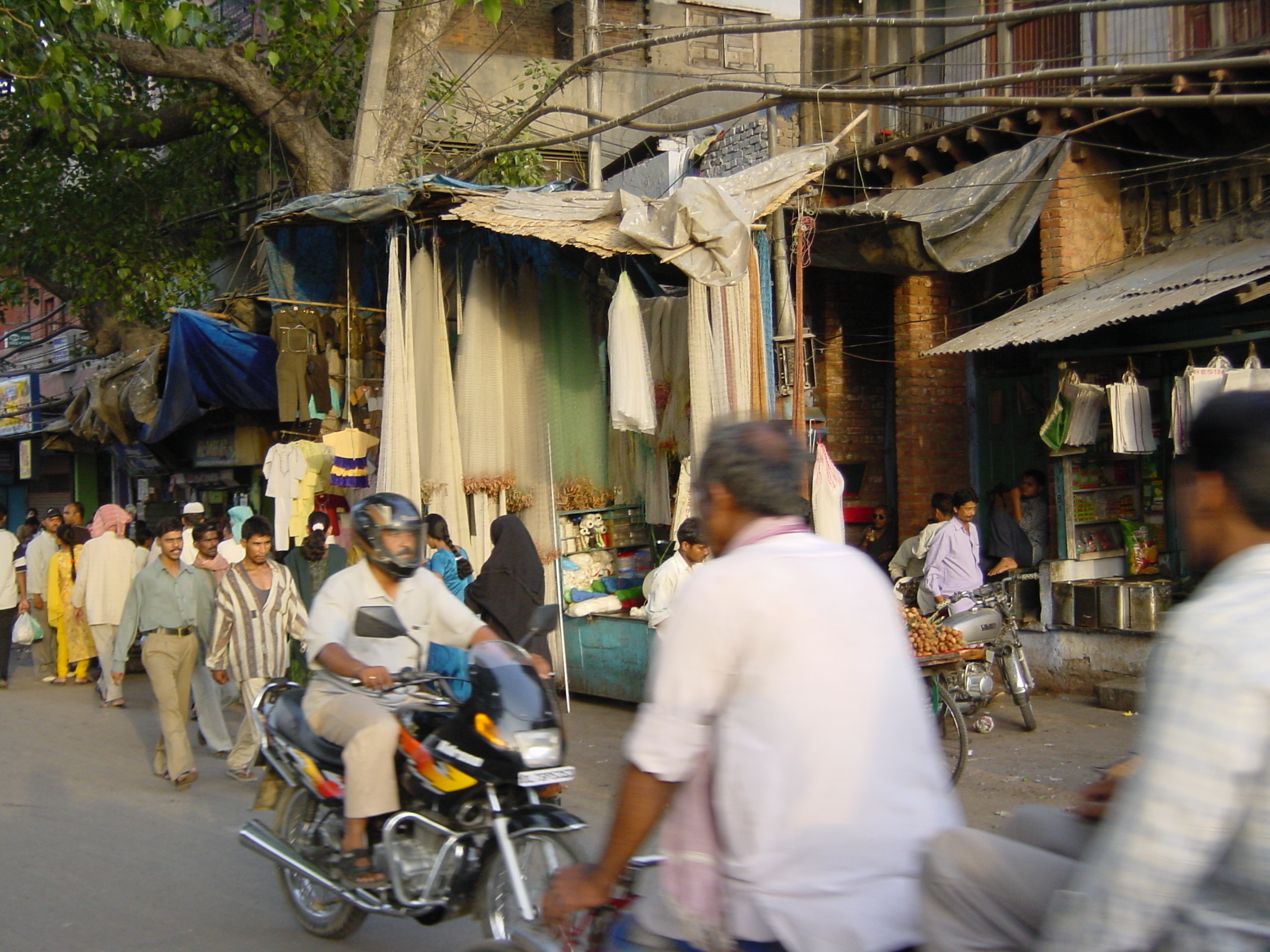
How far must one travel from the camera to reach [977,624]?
830cm

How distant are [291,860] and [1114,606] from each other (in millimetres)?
7215

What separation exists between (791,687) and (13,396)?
25.2m

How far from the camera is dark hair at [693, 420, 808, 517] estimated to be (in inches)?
95.9

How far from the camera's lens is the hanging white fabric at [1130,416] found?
949 cm

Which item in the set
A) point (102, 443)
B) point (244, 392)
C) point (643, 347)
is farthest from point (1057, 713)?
point (102, 443)

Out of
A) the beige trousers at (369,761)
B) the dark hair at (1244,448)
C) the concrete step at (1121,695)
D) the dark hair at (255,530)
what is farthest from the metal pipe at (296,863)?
the concrete step at (1121,695)

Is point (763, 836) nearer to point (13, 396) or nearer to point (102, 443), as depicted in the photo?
point (102, 443)

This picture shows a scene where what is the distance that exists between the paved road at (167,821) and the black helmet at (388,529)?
1.59m

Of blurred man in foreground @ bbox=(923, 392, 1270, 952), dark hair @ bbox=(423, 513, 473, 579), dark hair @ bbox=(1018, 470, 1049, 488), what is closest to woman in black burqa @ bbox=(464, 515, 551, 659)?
dark hair @ bbox=(423, 513, 473, 579)

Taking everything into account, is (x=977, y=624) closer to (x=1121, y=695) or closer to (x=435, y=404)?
(x=1121, y=695)

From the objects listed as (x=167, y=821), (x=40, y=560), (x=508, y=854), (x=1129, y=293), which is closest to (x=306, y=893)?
(x=508, y=854)

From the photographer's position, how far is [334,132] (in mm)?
16422

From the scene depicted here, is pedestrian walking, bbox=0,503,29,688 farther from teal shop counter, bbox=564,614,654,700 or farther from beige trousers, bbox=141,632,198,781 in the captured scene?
teal shop counter, bbox=564,614,654,700

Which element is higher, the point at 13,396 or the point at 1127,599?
the point at 13,396
